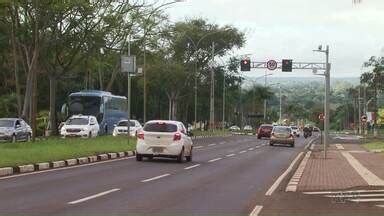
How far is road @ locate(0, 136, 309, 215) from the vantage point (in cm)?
1287

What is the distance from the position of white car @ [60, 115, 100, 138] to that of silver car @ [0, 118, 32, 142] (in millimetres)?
4239

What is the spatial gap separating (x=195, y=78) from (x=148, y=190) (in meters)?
66.4

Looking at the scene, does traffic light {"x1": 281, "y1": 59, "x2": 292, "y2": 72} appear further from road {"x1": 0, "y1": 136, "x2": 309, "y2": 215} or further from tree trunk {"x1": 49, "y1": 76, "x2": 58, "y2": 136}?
road {"x1": 0, "y1": 136, "x2": 309, "y2": 215}

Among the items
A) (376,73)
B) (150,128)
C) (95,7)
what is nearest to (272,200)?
(150,128)

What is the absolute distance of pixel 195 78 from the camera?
271 ft

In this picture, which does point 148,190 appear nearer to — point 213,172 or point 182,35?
point 213,172

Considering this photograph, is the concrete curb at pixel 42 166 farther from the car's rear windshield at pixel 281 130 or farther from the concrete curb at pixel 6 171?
the car's rear windshield at pixel 281 130

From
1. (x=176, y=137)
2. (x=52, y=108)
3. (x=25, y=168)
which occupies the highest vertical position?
(x=52, y=108)

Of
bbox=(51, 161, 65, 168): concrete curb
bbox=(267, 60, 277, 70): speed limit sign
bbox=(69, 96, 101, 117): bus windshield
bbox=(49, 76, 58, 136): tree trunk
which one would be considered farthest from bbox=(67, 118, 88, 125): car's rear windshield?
bbox=(51, 161, 65, 168): concrete curb

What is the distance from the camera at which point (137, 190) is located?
640 inches

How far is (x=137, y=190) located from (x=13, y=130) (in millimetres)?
27021

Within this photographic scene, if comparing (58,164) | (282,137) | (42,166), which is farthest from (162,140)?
(282,137)

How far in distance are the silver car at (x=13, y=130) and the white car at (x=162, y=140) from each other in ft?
50.5

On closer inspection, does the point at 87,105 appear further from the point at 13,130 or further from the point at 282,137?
the point at 282,137
